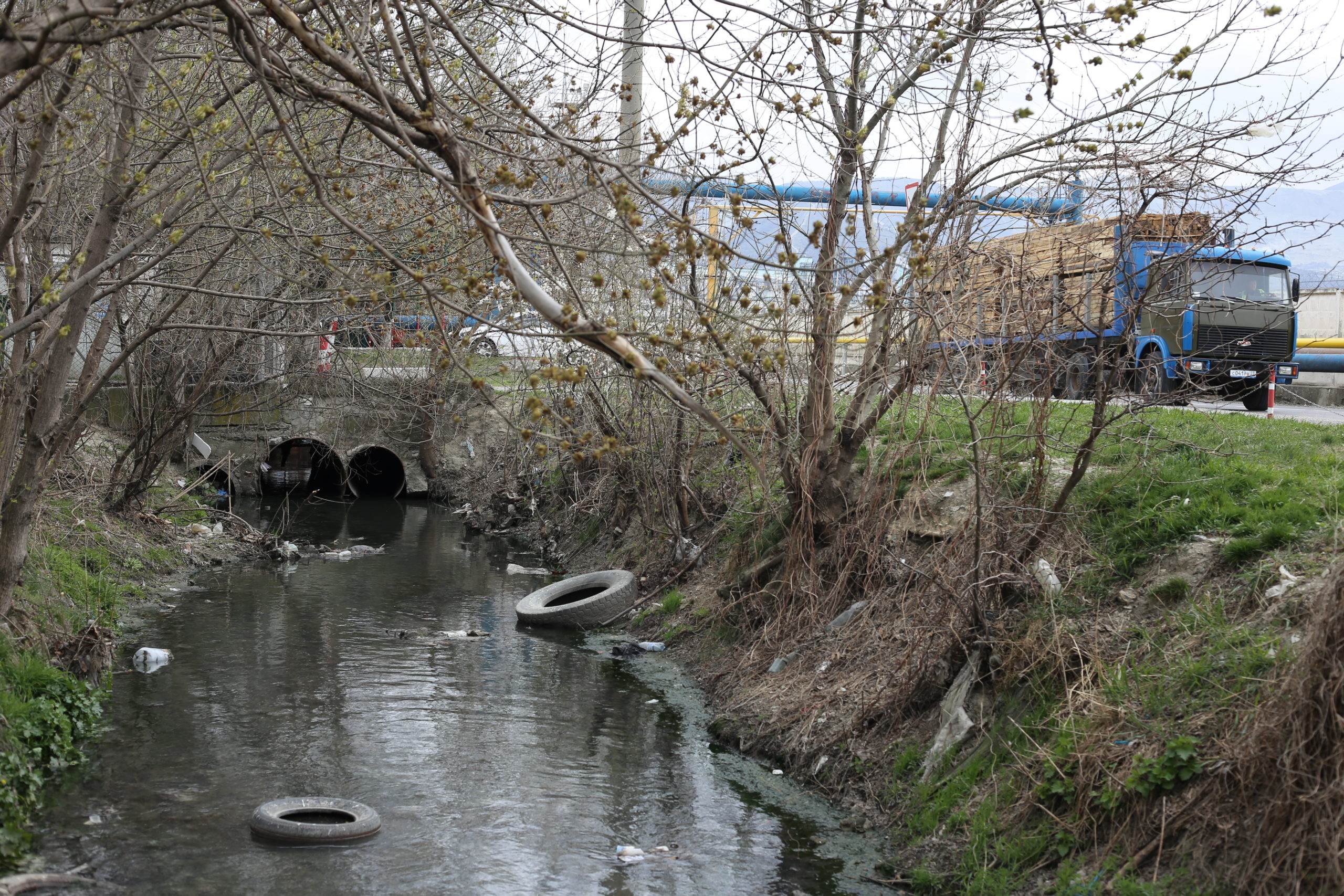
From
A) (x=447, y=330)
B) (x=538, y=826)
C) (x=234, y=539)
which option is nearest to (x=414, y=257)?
(x=447, y=330)

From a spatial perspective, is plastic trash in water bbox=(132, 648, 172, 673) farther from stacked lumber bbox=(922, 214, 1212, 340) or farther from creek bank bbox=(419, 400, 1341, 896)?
stacked lumber bbox=(922, 214, 1212, 340)

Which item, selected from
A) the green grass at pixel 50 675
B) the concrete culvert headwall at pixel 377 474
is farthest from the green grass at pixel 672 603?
the concrete culvert headwall at pixel 377 474

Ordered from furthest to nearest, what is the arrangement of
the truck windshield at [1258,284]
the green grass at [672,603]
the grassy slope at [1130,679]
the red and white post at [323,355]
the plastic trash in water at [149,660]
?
1. the truck windshield at [1258,284]
2. the red and white post at [323,355]
3. the green grass at [672,603]
4. the plastic trash in water at [149,660]
5. the grassy slope at [1130,679]

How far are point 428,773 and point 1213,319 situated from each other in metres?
12.0

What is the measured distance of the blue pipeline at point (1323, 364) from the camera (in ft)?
72.9

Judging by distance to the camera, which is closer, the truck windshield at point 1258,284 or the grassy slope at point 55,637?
the grassy slope at point 55,637

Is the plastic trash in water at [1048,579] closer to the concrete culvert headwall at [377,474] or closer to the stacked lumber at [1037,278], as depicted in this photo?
the stacked lumber at [1037,278]

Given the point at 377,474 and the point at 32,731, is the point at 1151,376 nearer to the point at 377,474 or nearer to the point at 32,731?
the point at 32,731

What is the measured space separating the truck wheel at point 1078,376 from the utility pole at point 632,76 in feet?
11.5

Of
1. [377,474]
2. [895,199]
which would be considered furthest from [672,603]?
[377,474]

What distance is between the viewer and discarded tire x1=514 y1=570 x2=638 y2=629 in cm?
1302

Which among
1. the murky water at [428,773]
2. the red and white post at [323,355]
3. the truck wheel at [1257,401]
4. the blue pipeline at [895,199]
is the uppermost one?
the blue pipeline at [895,199]

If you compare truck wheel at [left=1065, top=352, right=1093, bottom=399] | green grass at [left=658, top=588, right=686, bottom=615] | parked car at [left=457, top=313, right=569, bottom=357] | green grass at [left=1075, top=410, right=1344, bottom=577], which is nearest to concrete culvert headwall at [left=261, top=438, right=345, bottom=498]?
parked car at [left=457, top=313, right=569, bottom=357]

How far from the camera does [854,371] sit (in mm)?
10250
